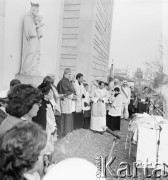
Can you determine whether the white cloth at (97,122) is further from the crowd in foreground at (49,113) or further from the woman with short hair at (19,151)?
the woman with short hair at (19,151)

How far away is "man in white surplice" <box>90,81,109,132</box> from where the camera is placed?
11.5ft

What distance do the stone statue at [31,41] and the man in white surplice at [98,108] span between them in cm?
97

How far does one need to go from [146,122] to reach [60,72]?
4.73 ft

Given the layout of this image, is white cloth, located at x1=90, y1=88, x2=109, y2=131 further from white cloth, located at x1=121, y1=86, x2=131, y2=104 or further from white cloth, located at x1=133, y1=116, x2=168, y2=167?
white cloth, located at x1=133, y1=116, x2=168, y2=167

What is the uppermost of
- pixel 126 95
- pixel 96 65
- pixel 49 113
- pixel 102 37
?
pixel 102 37

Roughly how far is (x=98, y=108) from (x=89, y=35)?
119cm

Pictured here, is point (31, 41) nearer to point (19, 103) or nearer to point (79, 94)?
point (79, 94)

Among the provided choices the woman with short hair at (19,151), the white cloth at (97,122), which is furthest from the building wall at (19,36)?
the woman with short hair at (19,151)

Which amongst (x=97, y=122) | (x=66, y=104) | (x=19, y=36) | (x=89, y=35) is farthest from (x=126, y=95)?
(x=19, y=36)

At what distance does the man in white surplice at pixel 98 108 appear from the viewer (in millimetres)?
3490

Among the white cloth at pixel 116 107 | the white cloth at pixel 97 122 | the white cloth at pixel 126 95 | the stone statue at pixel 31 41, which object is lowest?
the white cloth at pixel 97 122

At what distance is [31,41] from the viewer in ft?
9.68

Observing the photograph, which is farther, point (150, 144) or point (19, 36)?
point (19, 36)

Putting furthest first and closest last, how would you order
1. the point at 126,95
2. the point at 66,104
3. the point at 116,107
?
1. the point at 116,107
2. the point at 126,95
3. the point at 66,104
